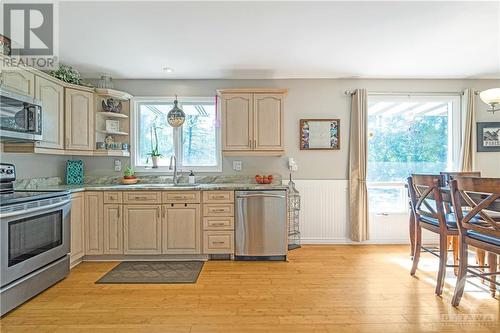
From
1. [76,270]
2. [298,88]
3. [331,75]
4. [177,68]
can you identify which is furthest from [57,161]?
[331,75]

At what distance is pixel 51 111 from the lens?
10.8ft

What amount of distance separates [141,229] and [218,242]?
95 cm

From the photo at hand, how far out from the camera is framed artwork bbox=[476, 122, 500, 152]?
14.3ft

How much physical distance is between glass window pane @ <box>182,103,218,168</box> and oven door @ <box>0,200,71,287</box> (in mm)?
1734

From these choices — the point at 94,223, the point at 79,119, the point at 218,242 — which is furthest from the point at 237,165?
the point at 79,119

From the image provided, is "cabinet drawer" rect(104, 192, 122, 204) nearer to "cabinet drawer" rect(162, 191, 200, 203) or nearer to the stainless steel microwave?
"cabinet drawer" rect(162, 191, 200, 203)

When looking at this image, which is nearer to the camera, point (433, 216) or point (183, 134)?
point (433, 216)

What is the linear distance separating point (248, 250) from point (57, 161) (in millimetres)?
2782

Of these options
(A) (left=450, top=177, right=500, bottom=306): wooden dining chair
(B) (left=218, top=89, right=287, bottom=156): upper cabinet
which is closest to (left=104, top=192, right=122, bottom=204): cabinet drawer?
(B) (left=218, top=89, right=287, bottom=156): upper cabinet

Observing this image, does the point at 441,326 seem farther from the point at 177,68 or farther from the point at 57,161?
the point at 57,161

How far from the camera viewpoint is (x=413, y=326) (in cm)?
215

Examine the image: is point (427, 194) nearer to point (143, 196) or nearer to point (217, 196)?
point (217, 196)

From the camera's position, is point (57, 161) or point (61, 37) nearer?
point (61, 37)

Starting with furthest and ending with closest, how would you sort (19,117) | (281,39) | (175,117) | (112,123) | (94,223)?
(112,123) < (175,117) < (94,223) < (281,39) < (19,117)
